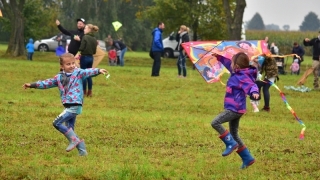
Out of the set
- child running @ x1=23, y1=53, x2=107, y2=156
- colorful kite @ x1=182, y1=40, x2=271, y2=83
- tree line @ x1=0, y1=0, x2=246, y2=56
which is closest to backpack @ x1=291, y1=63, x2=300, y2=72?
tree line @ x1=0, y1=0, x2=246, y2=56

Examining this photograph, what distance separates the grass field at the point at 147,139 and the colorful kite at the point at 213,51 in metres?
1.04

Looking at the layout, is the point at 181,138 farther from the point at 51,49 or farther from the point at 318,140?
the point at 51,49

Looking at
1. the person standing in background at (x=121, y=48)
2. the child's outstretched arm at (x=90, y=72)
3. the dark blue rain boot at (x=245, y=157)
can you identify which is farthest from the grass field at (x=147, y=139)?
the person standing in background at (x=121, y=48)

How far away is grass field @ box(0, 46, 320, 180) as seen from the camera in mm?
8719

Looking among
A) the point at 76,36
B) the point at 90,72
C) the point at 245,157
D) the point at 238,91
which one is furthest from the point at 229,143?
the point at 76,36

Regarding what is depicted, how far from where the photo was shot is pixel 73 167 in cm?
863

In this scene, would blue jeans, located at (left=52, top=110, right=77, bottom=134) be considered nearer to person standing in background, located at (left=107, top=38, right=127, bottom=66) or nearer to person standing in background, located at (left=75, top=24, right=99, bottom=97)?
person standing in background, located at (left=75, top=24, right=99, bottom=97)

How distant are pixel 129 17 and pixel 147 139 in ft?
206

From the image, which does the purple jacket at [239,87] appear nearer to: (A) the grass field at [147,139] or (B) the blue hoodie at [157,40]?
(A) the grass field at [147,139]

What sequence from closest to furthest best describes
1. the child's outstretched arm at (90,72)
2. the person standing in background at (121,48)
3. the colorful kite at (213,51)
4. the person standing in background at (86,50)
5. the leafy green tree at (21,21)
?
the child's outstretched arm at (90,72)
the colorful kite at (213,51)
the person standing in background at (86,50)
the person standing in background at (121,48)
the leafy green tree at (21,21)

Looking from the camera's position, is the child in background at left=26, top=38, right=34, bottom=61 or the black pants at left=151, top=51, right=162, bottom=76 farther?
the child in background at left=26, top=38, right=34, bottom=61

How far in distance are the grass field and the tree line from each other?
62.4 ft

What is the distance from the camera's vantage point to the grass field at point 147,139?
8.72 meters

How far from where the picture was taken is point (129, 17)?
73.9m
